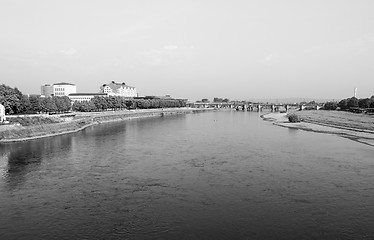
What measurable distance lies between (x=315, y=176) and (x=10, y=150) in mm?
24314

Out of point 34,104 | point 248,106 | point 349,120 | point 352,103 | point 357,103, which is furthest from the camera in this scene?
point 248,106

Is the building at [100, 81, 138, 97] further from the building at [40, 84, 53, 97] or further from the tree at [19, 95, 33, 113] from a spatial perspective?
the tree at [19, 95, 33, 113]

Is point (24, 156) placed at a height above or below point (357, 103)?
below

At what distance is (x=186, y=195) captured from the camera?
45.7 ft

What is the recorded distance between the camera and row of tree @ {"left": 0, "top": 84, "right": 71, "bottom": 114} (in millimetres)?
40206

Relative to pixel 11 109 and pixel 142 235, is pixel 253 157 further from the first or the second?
pixel 11 109

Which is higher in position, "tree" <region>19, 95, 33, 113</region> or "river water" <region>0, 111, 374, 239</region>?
"tree" <region>19, 95, 33, 113</region>

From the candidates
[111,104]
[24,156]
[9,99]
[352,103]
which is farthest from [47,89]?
[352,103]

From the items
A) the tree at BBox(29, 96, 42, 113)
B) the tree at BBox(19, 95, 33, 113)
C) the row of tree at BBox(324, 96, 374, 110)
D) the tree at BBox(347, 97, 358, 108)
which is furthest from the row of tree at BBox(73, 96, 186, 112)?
the tree at BBox(347, 97, 358, 108)

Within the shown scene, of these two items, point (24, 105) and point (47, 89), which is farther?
point (47, 89)

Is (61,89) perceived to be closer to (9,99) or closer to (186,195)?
(9,99)

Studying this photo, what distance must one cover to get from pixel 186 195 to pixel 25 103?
128 feet

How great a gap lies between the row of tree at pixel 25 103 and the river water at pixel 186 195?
19779mm

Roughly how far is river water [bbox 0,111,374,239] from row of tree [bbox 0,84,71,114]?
19779mm
